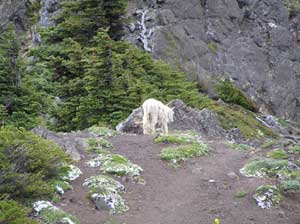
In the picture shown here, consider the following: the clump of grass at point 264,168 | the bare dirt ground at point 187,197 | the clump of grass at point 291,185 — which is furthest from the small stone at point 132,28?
the clump of grass at point 291,185

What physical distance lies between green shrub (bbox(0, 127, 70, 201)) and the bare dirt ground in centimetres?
54

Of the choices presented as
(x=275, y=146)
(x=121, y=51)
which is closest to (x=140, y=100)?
(x=121, y=51)

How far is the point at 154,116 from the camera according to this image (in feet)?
48.3

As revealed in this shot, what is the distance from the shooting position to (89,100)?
17641 millimetres

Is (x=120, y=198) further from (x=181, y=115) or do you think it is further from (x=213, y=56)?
(x=213, y=56)

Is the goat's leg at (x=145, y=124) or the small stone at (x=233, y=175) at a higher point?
the goat's leg at (x=145, y=124)

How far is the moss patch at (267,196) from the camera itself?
9242mm

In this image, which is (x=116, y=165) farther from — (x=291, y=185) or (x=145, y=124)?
(x=145, y=124)

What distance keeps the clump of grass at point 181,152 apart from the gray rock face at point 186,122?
2.78 meters

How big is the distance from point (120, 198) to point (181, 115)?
7.99m

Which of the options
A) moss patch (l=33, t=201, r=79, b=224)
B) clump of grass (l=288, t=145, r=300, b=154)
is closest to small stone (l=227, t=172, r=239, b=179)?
clump of grass (l=288, t=145, r=300, b=154)

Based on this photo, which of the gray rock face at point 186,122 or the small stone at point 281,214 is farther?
the gray rock face at point 186,122

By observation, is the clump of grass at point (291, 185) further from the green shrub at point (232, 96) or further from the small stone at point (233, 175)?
the green shrub at point (232, 96)

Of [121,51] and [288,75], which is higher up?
[121,51]
